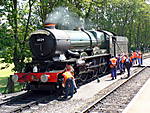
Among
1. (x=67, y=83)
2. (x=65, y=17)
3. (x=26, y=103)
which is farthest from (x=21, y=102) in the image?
(x=65, y=17)

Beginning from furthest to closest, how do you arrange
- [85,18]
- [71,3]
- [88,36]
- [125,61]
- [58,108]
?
[85,18]
[71,3]
[125,61]
[88,36]
[58,108]

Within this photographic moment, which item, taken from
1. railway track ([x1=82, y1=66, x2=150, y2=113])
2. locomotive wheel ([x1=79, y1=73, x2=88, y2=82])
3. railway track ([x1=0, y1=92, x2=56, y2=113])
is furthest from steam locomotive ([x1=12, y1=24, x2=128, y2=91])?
railway track ([x1=82, y1=66, x2=150, y2=113])

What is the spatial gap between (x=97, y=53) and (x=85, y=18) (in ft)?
41.1

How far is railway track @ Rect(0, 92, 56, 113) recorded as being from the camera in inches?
349

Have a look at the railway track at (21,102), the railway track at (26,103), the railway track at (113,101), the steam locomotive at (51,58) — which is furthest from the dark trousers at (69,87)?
the railway track at (113,101)

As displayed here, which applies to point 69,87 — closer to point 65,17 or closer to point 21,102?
point 21,102

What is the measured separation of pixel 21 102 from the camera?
32.9 feet

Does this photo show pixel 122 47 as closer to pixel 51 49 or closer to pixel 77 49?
pixel 77 49

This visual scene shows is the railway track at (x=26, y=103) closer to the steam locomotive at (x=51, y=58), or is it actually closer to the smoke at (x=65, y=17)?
the steam locomotive at (x=51, y=58)

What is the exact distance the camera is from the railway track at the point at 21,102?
8867 mm

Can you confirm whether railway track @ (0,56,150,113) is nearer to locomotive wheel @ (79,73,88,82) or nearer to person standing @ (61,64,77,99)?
person standing @ (61,64,77,99)

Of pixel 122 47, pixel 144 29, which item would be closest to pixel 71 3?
pixel 122 47

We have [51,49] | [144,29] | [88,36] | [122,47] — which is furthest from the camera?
[144,29]

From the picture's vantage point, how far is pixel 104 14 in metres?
42.9
